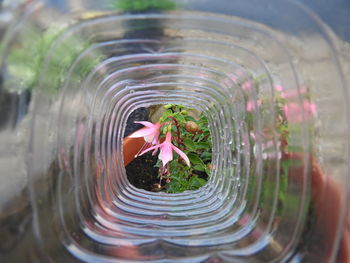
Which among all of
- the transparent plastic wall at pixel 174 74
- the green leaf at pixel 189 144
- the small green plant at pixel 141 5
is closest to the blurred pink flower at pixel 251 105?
the transparent plastic wall at pixel 174 74

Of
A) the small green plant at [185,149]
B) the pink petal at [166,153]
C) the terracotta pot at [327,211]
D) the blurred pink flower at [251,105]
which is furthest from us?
the small green plant at [185,149]

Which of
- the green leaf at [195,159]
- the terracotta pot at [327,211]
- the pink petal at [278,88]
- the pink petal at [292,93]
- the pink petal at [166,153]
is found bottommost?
the terracotta pot at [327,211]

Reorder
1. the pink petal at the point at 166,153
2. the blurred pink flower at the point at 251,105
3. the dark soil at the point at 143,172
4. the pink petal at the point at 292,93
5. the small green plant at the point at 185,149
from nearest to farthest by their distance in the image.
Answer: the pink petal at the point at 292,93, the blurred pink flower at the point at 251,105, the pink petal at the point at 166,153, the small green plant at the point at 185,149, the dark soil at the point at 143,172

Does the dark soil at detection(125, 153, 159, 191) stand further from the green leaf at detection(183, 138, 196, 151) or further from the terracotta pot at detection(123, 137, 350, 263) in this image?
the terracotta pot at detection(123, 137, 350, 263)

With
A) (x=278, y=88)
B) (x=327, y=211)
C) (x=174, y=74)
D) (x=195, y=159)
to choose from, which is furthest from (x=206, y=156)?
(x=327, y=211)

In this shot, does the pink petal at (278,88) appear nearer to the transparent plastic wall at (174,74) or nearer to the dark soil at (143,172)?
the transparent plastic wall at (174,74)

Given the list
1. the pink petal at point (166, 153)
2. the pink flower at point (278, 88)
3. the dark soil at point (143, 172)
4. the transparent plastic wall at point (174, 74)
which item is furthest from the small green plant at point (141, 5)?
the dark soil at point (143, 172)

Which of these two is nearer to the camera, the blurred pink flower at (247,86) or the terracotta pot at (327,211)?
the terracotta pot at (327,211)

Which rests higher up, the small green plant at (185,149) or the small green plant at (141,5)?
the small green plant at (141,5)
